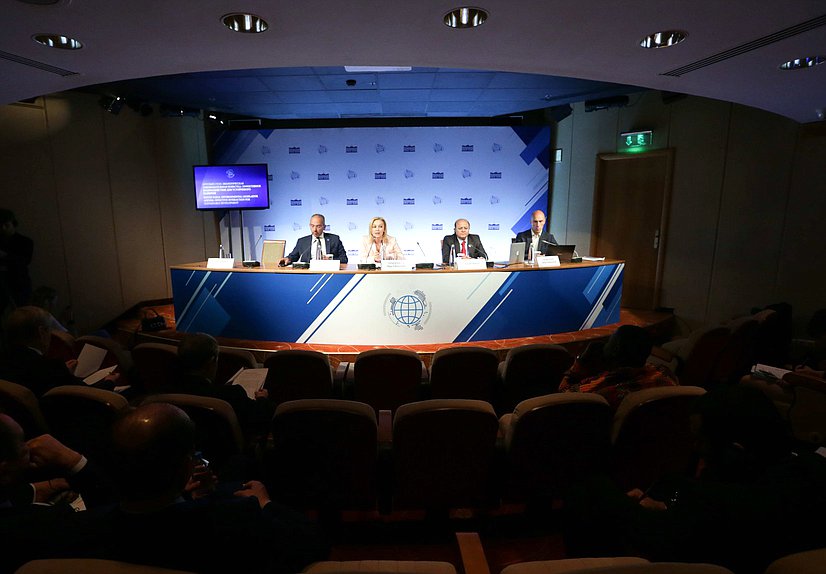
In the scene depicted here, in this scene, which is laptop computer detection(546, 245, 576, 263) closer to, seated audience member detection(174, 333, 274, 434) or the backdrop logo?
the backdrop logo

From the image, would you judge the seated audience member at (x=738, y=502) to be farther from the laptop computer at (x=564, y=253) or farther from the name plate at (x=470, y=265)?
the laptop computer at (x=564, y=253)

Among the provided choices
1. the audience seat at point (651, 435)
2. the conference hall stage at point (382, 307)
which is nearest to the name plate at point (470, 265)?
the conference hall stage at point (382, 307)

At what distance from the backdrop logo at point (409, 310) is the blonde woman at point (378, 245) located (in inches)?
46.4

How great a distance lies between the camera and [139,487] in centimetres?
83

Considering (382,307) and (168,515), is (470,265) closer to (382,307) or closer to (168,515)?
(382,307)

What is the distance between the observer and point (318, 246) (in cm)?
546

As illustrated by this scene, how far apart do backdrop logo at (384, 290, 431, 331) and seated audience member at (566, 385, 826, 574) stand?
3090 millimetres

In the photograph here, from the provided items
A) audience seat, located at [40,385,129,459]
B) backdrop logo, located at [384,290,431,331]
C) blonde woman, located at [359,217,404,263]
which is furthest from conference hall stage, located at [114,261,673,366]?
audience seat, located at [40,385,129,459]

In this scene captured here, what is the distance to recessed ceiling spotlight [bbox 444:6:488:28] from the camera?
2.48 metres

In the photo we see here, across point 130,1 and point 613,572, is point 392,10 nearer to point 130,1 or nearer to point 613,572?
point 130,1

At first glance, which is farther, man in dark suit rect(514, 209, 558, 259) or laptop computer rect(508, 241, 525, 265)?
man in dark suit rect(514, 209, 558, 259)

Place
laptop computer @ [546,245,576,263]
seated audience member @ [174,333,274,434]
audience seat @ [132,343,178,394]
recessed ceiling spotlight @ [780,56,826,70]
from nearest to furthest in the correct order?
1. seated audience member @ [174,333,274,434]
2. audience seat @ [132,343,178,394]
3. recessed ceiling spotlight @ [780,56,826,70]
4. laptop computer @ [546,245,576,263]

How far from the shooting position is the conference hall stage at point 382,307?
421 centimetres

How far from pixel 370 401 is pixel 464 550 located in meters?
1.55
